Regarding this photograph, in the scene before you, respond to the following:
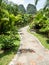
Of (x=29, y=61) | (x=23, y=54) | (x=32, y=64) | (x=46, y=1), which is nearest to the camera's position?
(x=32, y=64)

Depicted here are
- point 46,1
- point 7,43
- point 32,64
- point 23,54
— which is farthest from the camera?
point 46,1

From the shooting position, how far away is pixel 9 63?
38.9 feet

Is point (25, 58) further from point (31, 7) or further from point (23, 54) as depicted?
point (31, 7)

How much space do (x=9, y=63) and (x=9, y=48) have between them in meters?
5.11

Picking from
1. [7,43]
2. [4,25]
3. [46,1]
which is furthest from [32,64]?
[46,1]

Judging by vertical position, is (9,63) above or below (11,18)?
below

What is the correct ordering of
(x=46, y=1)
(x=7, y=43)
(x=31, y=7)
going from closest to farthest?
1. (x=7, y=43)
2. (x=46, y=1)
3. (x=31, y=7)

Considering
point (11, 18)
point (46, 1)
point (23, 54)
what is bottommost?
point (23, 54)

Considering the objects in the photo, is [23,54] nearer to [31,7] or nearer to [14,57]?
[14,57]

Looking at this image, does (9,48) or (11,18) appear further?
(11,18)

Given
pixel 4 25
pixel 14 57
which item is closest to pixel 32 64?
pixel 14 57

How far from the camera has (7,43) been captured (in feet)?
54.5

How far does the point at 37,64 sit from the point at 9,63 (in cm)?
184

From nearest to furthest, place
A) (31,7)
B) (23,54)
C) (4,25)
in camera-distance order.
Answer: (23,54) → (4,25) → (31,7)
